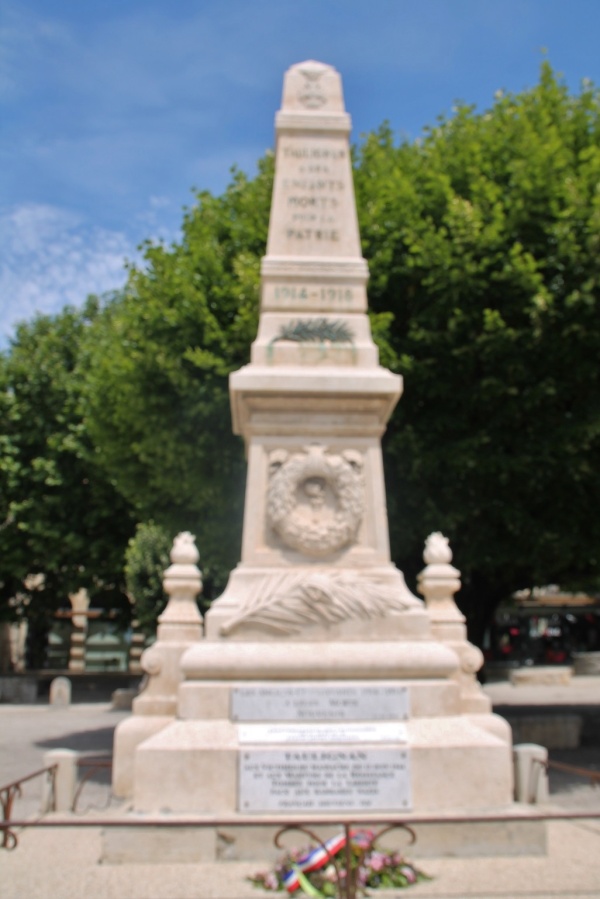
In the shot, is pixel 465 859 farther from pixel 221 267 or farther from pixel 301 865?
pixel 221 267

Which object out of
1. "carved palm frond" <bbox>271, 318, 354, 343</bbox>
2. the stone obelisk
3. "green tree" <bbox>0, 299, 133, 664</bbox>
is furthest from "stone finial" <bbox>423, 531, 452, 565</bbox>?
"green tree" <bbox>0, 299, 133, 664</bbox>

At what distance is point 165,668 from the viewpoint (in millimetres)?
8719

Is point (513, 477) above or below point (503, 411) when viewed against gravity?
below

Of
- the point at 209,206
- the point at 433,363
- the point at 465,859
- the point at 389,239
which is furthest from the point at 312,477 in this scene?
the point at 209,206

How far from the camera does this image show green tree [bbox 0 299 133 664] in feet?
84.9

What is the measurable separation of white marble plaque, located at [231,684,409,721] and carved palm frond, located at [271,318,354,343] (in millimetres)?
3582

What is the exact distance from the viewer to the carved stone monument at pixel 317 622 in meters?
6.63

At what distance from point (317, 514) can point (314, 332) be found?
2.00m

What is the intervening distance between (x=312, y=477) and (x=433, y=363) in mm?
5683

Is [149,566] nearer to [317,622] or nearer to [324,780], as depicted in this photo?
[317,622]

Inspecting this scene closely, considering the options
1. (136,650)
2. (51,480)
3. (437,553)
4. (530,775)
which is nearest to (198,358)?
(437,553)

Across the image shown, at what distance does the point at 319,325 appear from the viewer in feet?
29.1

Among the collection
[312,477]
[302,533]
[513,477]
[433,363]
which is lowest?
[302,533]

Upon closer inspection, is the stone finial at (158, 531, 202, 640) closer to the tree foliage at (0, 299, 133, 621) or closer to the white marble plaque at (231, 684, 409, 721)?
the white marble plaque at (231, 684, 409, 721)
